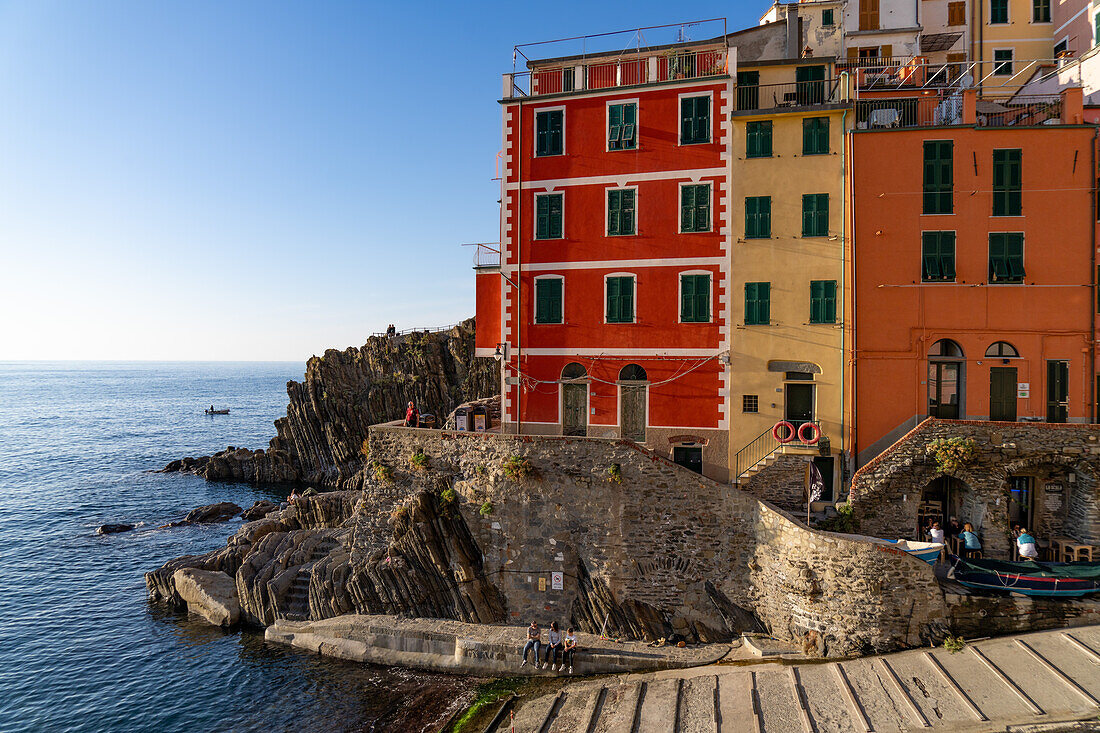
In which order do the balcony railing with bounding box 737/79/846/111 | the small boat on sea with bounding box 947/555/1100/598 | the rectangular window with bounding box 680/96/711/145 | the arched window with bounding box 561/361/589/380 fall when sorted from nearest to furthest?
the small boat on sea with bounding box 947/555/1100/598 → the rectangular window with bounding box 680/96/711/145 → the balcony railing with bounding box 737/79/846/111 → the arched window with bounding box 561/361/589/380

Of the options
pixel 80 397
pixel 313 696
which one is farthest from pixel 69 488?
pixel 80 397

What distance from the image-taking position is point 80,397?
17262 centimetres

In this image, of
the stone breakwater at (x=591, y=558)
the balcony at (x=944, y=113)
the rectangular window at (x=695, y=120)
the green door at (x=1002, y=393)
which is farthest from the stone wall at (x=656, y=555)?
the balcony at (x=944, y=113)

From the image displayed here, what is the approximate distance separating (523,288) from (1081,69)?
93.4 feet

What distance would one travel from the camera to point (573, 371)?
25078 mm

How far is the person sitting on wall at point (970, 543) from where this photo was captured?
755 inches

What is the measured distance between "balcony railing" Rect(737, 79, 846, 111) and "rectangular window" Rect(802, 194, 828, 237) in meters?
4.30

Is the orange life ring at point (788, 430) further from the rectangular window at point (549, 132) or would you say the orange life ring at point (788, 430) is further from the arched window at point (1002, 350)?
the rectangular window at point (549, 132)

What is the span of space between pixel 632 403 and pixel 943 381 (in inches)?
496

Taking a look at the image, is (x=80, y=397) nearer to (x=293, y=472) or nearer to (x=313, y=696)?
(x=293, y=472)

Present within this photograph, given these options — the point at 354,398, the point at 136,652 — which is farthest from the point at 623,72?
the point at 354,398

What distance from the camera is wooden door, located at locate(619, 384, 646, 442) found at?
2423cm

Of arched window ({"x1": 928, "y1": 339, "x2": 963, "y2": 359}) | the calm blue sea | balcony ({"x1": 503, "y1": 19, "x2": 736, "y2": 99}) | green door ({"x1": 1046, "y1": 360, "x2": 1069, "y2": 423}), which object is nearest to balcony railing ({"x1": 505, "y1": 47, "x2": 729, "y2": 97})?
balcony ({"x1": 503, "y1": 19, "x2": 736, "y2": 99})

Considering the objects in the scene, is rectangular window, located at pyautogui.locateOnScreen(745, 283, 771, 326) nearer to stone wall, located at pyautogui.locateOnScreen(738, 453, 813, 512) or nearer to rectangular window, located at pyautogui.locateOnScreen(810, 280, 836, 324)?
rectangular window, located at pyautogui.locateOnScreen(810, 280, 836, 324)
